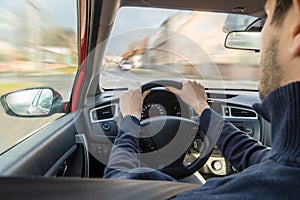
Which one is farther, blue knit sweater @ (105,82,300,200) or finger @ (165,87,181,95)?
finger @ (165,87,181,95)

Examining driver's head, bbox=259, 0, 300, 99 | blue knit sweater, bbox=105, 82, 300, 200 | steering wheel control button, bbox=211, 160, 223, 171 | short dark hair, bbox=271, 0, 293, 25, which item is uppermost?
short dark hair, bbox=271, 0, 293, 25

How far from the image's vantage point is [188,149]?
1.88m

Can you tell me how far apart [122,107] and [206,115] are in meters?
0.39

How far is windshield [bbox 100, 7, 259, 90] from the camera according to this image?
211 centimetres

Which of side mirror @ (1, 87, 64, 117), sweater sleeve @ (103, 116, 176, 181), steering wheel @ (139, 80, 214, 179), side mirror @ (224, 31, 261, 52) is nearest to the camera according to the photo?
sweater sleeve @ (103, 116, 176, 181)

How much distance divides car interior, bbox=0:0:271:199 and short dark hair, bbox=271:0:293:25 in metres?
0.90

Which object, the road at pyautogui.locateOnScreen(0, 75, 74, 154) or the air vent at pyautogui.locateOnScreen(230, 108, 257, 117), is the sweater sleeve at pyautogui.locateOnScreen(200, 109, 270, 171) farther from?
the air vent at pyautogui.locateOnScreen(230, 108, 257, 117)

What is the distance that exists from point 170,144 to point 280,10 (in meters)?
1.12

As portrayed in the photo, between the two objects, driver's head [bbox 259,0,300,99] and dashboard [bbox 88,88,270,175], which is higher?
driver's head [bbox 259,0,300,99]

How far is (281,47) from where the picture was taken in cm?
76

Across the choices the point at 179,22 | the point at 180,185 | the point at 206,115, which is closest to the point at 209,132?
the point at 206,115

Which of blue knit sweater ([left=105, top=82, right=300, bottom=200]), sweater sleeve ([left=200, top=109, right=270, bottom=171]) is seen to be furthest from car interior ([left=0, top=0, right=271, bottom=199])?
blue knit sweater ([left=105, top=82, right=300, bottom=200])

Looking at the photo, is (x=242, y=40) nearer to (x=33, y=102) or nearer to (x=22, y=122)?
(x=33, y=102)

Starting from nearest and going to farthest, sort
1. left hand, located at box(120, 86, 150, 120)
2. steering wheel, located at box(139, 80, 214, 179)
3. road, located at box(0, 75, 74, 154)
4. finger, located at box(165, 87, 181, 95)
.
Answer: road, located at box(0, 75, 74, 154)
left hand, located at box(120, 86, 150, 120)
steering wheel, located at box(139, 80, 214, 179)
finger, located at box(165, 87, 181, 95)
